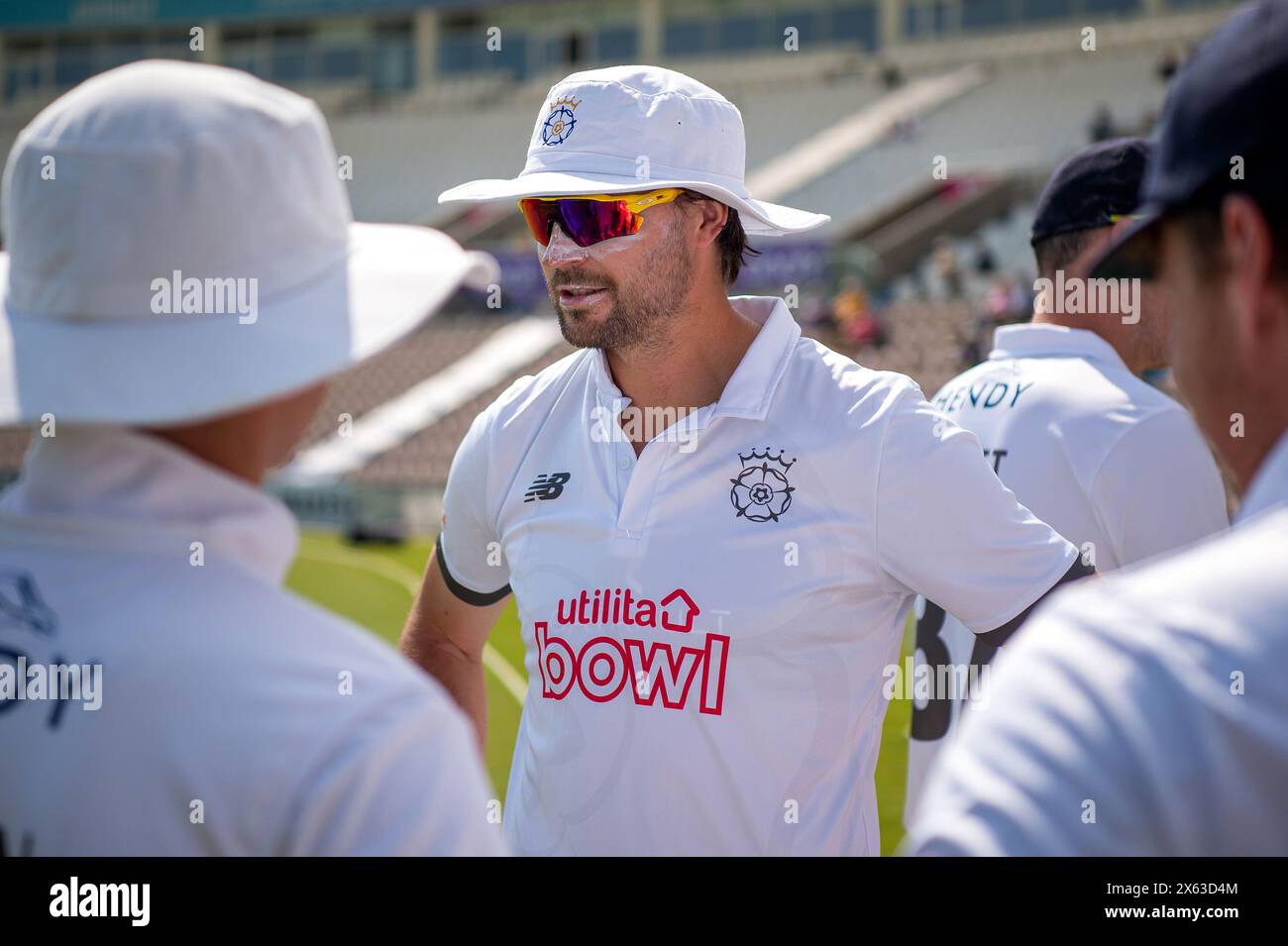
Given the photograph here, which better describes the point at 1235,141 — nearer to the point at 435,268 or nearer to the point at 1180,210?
the point at 1180,210

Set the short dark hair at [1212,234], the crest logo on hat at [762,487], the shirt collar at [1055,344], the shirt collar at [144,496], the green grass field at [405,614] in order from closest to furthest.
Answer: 1. the short dark hair at [1212,234]
2. the shirt collar at [144,496]
3. the crest logo on hat at [762,487]
4. the shirt collar at [1055,344]
5. the green grass field at [405,614]

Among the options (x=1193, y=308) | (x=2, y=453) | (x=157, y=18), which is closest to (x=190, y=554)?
(x=1193, y=308)

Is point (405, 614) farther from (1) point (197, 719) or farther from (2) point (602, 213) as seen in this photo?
(1) point (197, 719)

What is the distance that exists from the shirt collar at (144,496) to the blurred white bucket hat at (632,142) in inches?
67.4

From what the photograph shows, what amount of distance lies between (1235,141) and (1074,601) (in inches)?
17.2

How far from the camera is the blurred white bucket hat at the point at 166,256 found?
1.40 m

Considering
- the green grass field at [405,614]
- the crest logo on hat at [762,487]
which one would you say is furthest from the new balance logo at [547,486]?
the green grass field at [405,614]

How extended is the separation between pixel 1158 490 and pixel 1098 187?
878 mm

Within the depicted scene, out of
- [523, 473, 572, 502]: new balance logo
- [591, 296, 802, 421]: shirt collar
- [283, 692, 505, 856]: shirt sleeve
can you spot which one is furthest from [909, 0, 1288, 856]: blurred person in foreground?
[523, 473, 572, 502]: new balance logo

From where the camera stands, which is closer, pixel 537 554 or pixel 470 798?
pixel 470 798

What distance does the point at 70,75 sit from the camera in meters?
42.6

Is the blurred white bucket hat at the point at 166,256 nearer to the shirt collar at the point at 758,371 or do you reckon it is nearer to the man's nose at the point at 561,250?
the shirt collar at the point at 758,371

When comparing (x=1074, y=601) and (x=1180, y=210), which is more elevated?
(x=1180, y=210)

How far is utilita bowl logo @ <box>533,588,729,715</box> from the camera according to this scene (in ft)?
8.80
